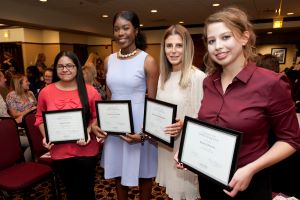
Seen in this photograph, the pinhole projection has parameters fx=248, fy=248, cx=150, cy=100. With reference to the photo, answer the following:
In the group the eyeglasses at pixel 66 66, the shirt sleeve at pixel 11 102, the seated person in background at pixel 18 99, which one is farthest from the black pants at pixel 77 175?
the shirt sleeve at pixel 11 102

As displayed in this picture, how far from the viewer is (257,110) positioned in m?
1.02

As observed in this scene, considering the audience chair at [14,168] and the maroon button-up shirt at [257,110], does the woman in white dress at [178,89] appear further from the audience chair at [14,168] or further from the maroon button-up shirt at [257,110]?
the audience chair at [14,168]

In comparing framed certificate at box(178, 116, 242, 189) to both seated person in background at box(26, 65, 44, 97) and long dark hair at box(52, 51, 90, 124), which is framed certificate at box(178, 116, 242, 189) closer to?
long dark hair at box(52, 51, 90, 124)

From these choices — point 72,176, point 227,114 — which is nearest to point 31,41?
point 72,176

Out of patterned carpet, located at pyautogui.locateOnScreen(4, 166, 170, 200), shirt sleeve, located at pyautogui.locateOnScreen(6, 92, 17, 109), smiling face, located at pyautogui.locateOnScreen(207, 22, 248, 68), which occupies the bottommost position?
patterned carpet, located at pyautogui.locateOnScreen(4, 166, 170, 200)

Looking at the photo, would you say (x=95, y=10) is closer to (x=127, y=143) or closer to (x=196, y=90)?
(x=127, y=143)

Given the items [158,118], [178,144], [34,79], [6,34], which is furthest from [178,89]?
[6,34]

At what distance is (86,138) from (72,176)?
0.34m

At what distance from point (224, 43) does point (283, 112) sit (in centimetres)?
37

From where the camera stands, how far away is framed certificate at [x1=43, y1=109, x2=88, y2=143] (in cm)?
185

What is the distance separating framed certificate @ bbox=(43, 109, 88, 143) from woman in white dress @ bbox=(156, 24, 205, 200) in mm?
626

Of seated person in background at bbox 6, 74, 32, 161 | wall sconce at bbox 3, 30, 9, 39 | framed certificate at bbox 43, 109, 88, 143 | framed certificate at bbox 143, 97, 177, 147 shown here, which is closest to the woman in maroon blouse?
framed certificate at bbox 143, 97, 177, 147

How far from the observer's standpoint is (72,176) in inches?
77.5

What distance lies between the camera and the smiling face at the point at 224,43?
107cm
